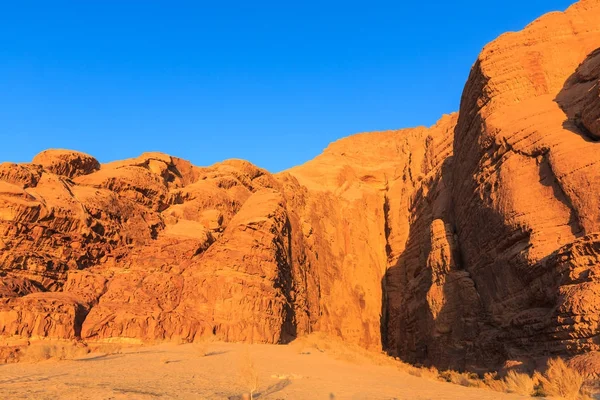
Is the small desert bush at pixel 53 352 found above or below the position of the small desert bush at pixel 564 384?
above

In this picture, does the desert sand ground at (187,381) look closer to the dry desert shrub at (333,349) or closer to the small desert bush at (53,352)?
the small desert bush at (53,352)

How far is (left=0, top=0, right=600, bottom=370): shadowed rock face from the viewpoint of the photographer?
1276 centimetres

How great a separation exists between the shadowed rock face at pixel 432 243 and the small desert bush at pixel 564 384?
53.2 inches

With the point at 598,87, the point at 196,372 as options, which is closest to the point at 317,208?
the point at 598,87

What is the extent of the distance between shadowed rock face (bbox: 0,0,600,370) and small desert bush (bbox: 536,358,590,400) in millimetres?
1352

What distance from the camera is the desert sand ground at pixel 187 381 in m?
6.18

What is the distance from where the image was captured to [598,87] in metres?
12.9

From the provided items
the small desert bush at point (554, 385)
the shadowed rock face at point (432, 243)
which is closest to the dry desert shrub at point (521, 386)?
the small desert bush at point (554, 385)

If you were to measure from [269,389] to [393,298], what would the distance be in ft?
82.3

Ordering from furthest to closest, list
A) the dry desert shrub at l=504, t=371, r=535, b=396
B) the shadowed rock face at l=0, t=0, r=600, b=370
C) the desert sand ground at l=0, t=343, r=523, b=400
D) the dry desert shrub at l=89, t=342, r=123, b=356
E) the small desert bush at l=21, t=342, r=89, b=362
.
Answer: the shadowed rock face at l=0, t=0, r=600, b=370 → the dry desert shrub at l=89, t=342, r=123, b=356 → the small desert bush at l=21, t=342, r=89, b=362 → the dry desert shrub at l=504, t=371, r=535, b=396 → the desert sand ground at l=0, t=343, r=523, b=400

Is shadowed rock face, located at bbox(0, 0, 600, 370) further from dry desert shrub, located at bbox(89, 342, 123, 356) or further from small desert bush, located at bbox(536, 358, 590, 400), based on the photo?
small desert bush, located at bbox(536, 358, 590, 400)

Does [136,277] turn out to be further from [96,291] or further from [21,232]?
[21,232]

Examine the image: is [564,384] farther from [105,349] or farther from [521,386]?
[105,349]

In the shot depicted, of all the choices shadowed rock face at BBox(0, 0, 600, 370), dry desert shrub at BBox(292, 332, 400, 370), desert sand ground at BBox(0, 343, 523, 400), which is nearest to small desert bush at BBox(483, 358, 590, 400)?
desert sand ground at BBox(0, 343, 523, 400)
